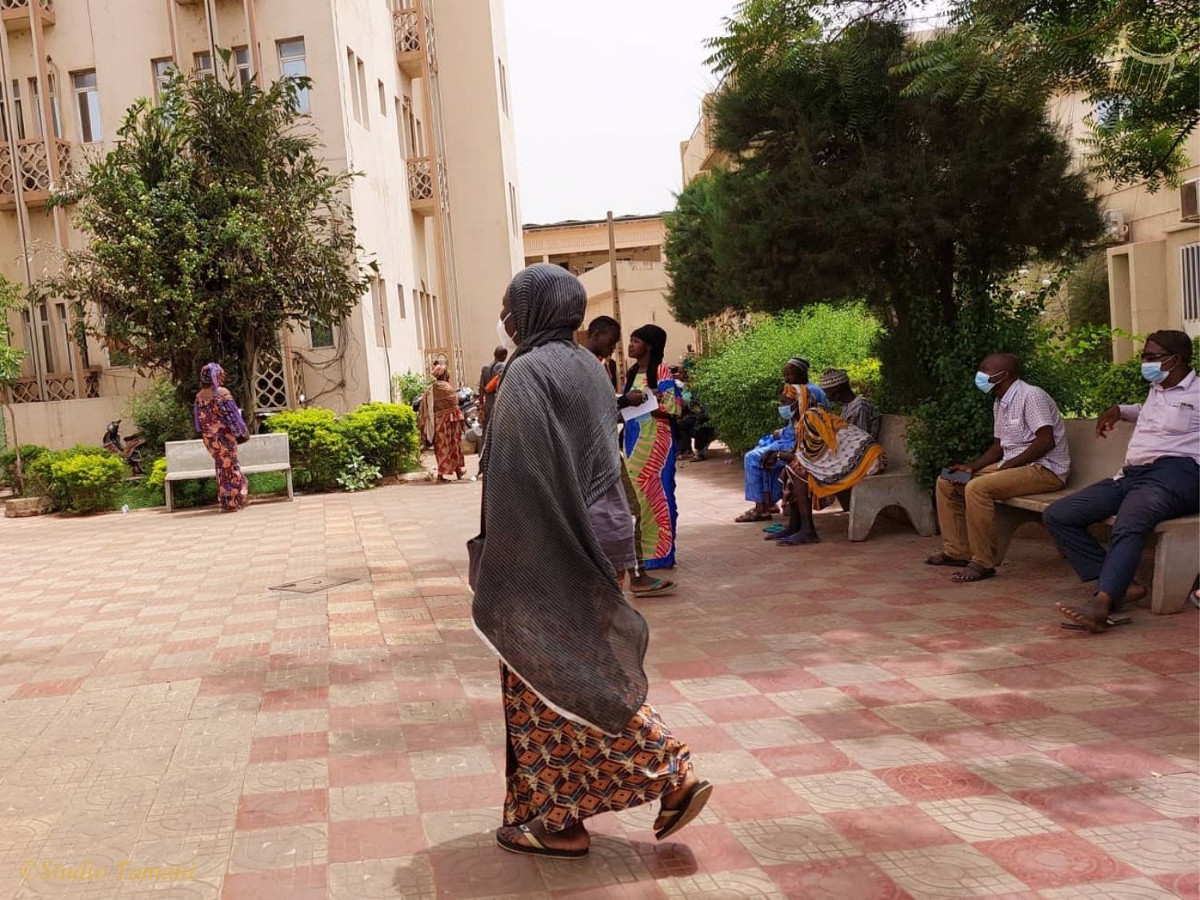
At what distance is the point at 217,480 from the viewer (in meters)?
14.4

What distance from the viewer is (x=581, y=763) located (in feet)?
11.3

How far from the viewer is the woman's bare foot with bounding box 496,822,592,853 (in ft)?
11.4

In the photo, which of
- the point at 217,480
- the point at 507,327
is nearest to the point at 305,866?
the point at 507,327

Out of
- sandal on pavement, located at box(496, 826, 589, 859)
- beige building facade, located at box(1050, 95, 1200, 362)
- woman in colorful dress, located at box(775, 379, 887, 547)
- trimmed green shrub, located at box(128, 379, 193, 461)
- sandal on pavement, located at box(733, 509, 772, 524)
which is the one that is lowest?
sandal on pavement, located at box(733, 509, 772, 524)

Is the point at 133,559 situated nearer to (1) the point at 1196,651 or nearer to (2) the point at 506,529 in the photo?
(2) the point at 506,529

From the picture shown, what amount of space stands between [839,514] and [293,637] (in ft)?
17.3

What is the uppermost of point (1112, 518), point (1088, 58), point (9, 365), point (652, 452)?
A: point (1088, 58)

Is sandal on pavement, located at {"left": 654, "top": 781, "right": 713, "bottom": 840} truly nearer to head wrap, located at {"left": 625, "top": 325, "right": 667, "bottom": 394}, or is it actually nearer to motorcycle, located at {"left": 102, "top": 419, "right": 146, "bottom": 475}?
head wrap, located at {"left": 625, "top": 325, "right": 667, "bottom": 394}

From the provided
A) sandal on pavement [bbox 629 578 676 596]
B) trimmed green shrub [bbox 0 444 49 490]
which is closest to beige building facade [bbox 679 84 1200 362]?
sandal on pavement [bbox 629 578 676 596]

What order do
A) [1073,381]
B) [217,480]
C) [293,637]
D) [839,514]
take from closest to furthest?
[293,637] < [1073,381] < [839,514] < [217,480]

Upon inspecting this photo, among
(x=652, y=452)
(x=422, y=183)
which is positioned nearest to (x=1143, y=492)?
(x=652, y=452)

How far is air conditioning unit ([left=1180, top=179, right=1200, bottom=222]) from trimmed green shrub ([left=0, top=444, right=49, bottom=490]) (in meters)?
16.1

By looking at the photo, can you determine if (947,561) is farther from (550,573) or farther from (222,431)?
(222,431)

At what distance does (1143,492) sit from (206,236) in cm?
1287
